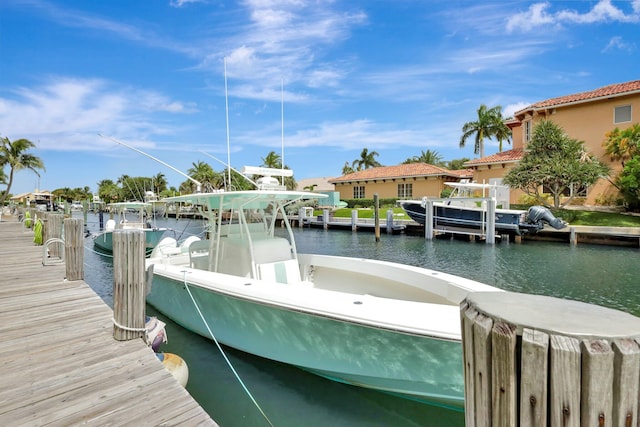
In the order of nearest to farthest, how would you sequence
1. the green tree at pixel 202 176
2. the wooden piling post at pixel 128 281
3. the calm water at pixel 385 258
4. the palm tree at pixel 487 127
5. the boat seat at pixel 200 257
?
1. the wooden piling post at pixel 128 281
2. the calm water at pixel 385 258
3. the boat seat at pixel 200 257
4. the palm tree at pixel 487 127
5. the green tree at pixel 202 176

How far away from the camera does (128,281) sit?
3.54 metres

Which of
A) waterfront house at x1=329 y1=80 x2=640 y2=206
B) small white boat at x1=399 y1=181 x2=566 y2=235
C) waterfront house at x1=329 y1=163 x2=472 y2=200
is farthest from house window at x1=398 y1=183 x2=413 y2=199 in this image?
small white boat at x1=399 y1=181 x2=566 y2=235

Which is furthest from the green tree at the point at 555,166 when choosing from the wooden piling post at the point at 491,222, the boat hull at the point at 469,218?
the wooden piling post at the point at 491,222

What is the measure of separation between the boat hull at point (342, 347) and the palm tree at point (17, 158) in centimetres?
4181

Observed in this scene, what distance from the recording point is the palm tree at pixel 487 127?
130 feet

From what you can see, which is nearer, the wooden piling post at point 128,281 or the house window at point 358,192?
the wooden piling post at point 128,281

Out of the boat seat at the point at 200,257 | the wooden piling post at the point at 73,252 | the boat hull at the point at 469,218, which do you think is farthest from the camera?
the boat hull at the point at 469,218

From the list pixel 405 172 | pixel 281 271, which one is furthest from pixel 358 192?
pixel 281 271

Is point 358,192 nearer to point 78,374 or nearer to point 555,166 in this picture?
point 555,166

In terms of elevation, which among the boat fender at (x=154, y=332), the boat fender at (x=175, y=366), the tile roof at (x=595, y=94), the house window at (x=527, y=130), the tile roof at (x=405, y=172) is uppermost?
the tile roof at (x=595, y=94)

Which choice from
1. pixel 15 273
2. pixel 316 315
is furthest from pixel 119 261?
pixel 15 273

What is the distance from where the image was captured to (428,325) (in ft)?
12.1

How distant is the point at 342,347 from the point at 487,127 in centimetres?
4204

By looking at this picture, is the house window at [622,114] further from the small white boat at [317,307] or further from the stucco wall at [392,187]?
the small white boat at [317,307]
